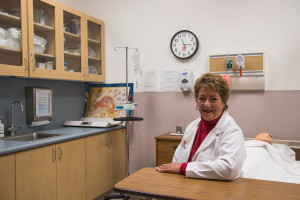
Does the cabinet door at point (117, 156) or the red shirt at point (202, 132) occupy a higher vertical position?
the red shirt at point (202, 132)

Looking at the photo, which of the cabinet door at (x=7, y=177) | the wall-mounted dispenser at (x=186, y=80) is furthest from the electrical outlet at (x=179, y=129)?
the cabinet door at (x=7, y=177)

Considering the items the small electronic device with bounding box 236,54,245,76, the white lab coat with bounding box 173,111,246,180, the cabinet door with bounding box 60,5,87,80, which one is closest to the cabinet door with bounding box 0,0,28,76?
the cabinet door with bounding box 60,5,87,80

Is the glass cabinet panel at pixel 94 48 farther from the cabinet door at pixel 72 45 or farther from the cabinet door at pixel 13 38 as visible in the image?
the cabinet door at pixel 13 38

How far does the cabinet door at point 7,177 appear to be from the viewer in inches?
75.9

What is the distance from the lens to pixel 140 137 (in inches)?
143

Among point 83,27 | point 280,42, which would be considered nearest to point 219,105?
point 280,42

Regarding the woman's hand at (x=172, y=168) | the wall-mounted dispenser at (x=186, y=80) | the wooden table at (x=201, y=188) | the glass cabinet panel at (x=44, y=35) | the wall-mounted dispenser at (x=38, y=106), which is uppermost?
the glass cabinet panel at (x=44, y=35)

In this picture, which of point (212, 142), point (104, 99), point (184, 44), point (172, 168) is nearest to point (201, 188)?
point (172, 168)

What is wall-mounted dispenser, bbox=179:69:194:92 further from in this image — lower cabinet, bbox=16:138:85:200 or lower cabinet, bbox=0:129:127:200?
lower cabinet, bbox=16:138:85:200

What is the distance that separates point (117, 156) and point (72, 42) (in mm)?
1529

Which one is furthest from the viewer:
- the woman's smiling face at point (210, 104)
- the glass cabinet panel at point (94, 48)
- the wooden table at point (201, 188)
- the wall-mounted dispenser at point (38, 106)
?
the glass cabinet panel at point (94, 48)

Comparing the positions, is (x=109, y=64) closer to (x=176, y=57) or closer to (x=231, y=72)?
(x=176, y=57)

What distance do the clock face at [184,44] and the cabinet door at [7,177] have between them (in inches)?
86.4

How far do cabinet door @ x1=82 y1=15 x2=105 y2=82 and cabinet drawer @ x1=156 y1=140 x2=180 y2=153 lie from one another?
1247mm
